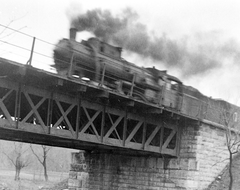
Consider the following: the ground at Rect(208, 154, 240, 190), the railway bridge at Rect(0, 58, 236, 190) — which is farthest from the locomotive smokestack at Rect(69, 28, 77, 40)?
the ground at Rect(208, 154, 240, 190)

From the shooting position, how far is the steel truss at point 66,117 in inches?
516

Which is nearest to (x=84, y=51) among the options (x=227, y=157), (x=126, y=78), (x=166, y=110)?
(x=126, y=78)

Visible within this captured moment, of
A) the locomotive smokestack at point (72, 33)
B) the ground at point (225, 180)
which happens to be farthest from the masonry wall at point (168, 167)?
the locomotive smokestack at point (72, 33)

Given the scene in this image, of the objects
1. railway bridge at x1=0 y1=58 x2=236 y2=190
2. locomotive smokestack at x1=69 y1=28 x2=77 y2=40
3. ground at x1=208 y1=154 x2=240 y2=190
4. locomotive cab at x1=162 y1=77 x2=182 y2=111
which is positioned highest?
locomotive smokestack at x1=69 y1=28 x2=77 y2=40

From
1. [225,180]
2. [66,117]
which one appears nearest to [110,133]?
[66,117]

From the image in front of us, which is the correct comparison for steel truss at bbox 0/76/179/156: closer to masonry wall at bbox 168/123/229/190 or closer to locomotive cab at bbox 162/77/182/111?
masonry wall at bbox 168/123/229/190

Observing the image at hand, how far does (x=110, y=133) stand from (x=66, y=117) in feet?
8.21

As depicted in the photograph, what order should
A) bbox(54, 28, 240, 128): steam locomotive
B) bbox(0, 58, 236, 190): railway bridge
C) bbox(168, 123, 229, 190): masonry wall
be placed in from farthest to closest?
bbox(168, 123, 229, 190): masonry wall, bbox(54, 28, 240, 128): steam locomotive, bbox(0, 58, 236, 190): railway bridge

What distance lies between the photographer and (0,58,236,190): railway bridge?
44.7 feet

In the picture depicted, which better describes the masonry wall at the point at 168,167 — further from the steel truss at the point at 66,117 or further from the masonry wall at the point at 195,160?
the steel truss at the point at 66,117

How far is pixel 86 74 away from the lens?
18.2 meters

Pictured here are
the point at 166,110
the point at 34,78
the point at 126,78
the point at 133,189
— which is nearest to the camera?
the point at 34,78

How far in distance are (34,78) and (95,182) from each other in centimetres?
1185

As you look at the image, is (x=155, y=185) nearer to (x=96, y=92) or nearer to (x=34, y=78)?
(x=96, y=92)
